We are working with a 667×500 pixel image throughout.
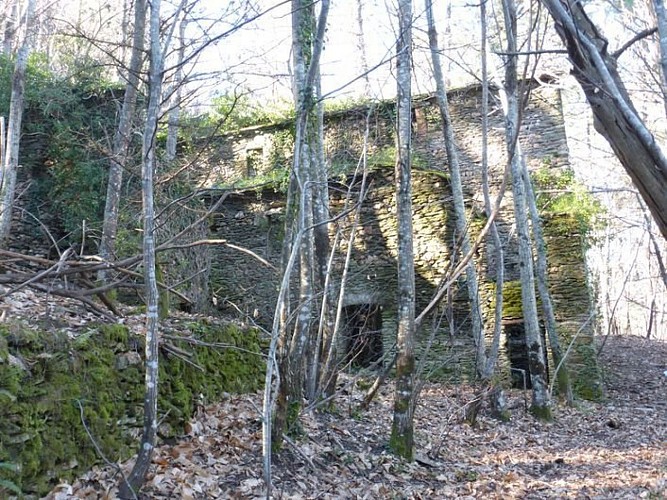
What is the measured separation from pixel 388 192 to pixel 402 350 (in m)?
7.99

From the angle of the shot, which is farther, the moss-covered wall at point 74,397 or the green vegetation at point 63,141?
the green vegetation at point 63,141

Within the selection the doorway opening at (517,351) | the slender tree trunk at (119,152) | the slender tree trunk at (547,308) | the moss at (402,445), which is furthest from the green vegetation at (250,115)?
the moss at (402,445)

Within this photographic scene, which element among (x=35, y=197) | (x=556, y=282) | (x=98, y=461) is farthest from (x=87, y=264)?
(x=556, y=282)

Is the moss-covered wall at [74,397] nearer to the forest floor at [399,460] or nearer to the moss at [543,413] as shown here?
the forest floor at [399,460]

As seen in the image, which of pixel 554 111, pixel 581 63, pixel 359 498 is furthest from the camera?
pixel 554 111

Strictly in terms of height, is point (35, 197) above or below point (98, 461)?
above

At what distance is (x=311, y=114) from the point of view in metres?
6.64

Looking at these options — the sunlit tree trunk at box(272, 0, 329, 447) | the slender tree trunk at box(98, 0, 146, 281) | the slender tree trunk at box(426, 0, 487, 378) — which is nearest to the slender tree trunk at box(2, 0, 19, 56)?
the slender tree trunk at box(98, 0, 146, 281)

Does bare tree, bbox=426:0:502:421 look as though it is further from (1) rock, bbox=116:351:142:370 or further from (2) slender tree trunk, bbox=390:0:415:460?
(1) rock, bbox=116:351:142:370

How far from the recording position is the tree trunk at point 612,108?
416 cm

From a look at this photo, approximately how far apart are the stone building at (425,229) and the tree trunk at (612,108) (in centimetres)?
739

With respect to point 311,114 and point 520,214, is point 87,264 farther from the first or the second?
point 520,214

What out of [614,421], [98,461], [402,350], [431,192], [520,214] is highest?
[431,192]

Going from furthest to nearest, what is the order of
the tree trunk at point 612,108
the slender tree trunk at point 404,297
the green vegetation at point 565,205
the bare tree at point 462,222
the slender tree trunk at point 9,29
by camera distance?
the slender tree trunk at point 9,29
the green vegetation at point 565,205
the bare tree at point 462,222
the slender tree trunk at point 404,297
the tree trunk at point 612,108
